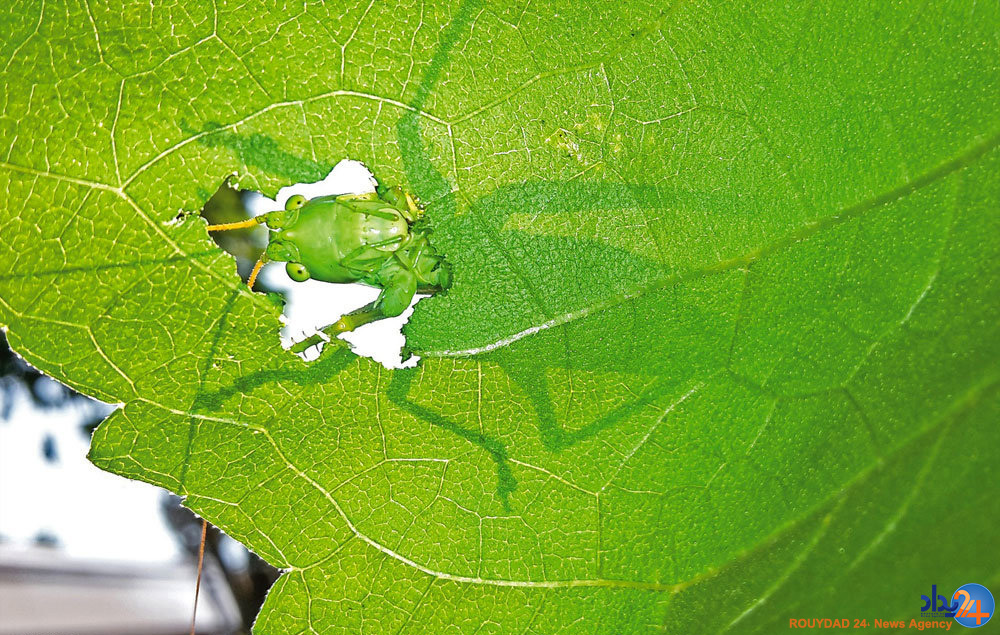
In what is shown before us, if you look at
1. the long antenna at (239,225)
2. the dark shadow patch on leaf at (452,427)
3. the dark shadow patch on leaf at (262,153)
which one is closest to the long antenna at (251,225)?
the long antenna at (239,225)

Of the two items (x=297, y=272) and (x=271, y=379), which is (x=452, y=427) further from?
(x=297, y=272)

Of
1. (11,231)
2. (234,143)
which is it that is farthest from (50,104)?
(234,143)

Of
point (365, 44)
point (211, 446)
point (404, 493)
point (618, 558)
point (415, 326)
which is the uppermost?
point (365, 44)

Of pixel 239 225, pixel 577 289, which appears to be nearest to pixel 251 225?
pixel 239 225

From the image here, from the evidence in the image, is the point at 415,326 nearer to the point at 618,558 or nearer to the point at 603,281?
the point at 603,281

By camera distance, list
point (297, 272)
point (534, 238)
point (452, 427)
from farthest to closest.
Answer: point (297, 272) < point (452, 427) < point (534, 238)

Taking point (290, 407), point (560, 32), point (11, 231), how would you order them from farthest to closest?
point (290, 407)
point (11, 231)
point (560, 32)

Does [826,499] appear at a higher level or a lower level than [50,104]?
lower
